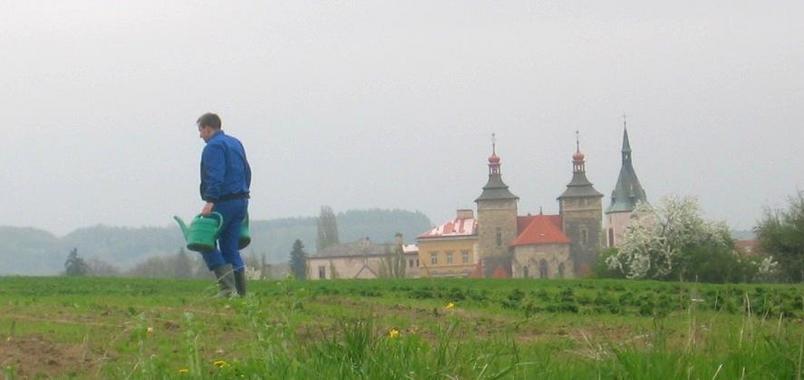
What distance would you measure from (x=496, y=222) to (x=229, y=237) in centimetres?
16392

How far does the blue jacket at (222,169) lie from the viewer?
14.2 m

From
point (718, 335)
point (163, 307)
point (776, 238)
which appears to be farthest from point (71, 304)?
point (776, 238)

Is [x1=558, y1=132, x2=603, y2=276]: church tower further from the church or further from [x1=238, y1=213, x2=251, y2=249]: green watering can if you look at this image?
[x1=238, y1=213, x2=251, y2=249]: green watering can

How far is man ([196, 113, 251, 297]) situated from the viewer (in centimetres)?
1419

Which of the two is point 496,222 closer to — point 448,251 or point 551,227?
point 551,227

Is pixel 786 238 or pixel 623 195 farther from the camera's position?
pixel 623 195

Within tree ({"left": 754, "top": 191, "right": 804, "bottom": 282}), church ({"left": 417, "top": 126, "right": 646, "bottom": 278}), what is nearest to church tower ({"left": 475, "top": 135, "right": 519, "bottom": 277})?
church ({"left": 417, "top": 126, "right": 646, "bottom": 278})

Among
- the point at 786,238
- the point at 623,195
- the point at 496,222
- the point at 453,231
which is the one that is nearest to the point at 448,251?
the point at 453,231

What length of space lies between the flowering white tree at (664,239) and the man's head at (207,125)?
58.4m

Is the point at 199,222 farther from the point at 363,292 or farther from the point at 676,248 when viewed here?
the point at 676,248

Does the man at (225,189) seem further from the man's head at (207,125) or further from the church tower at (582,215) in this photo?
the church tower at (582,215)

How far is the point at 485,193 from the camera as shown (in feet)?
585

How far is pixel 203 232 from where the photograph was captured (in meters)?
13.9

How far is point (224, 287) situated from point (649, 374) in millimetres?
6770
